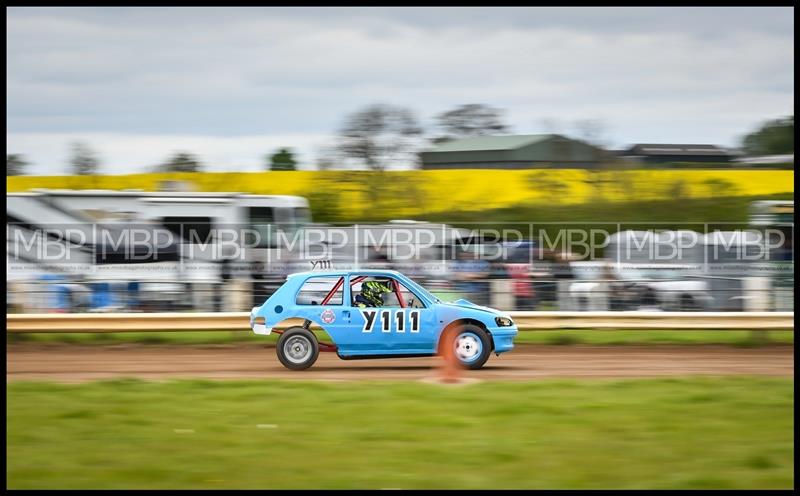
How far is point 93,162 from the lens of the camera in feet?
89.3

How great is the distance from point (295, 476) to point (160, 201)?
46.6 ft

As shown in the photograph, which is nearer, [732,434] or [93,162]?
[732,434]

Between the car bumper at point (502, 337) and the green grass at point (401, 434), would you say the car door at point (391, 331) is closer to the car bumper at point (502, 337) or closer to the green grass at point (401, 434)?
the car bumper at point (502, 337)

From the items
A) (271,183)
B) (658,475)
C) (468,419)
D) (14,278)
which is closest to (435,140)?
(271,183)

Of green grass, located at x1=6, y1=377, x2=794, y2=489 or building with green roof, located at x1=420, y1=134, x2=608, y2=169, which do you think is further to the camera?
building with green roof, located at x1=420, y1=134, x2=608, y2=169

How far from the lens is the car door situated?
1236 cm

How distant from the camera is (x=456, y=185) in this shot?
2753 centimetres

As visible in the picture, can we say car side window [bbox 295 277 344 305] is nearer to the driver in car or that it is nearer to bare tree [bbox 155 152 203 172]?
the driver in car

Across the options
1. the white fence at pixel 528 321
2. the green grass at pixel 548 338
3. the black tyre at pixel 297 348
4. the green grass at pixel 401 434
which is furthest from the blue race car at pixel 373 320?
the green grass at pixel 548 338

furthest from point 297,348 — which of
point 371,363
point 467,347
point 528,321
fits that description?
point 528,321

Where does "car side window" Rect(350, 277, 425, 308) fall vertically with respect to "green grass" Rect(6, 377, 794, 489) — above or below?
above

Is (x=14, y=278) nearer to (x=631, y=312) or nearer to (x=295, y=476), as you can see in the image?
(x=631, y=312)

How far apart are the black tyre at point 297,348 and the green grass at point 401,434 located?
1.56m

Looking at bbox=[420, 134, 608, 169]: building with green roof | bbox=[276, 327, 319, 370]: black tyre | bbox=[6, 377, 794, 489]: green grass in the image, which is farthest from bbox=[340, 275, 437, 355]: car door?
bbox=[420, 134, 608, 169]: building with green roof
